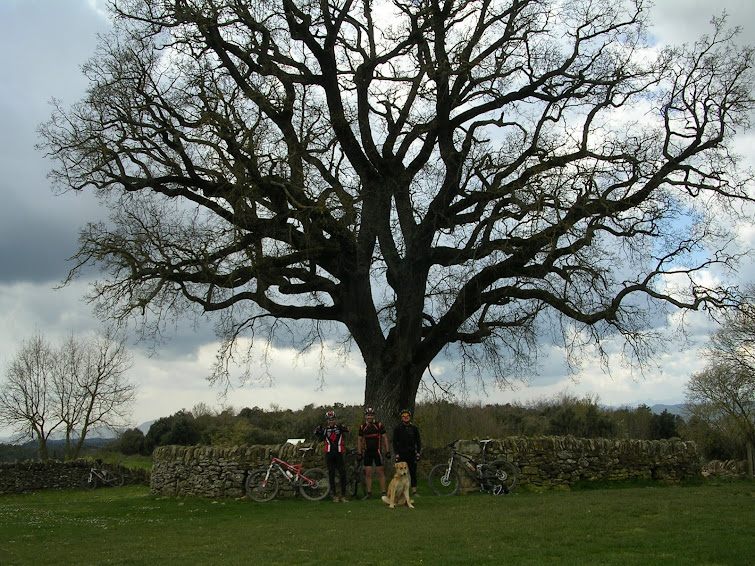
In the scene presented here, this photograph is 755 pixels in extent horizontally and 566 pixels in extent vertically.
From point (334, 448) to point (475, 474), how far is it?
3.32 m

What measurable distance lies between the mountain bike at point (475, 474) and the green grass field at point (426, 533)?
3.31 ft

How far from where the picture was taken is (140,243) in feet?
50.6

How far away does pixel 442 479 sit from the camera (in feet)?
51.5

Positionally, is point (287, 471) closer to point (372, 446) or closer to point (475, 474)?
point (372, 446)

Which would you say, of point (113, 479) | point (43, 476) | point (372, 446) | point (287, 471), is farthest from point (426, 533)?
point (43, 476)

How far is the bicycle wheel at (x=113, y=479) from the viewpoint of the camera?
3189 cm

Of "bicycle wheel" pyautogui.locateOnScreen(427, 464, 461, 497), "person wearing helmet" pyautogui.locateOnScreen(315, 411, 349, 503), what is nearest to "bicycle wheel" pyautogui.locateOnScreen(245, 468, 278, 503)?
"person wearing helmet" pyautogui.locateOnScreen(315, 411, 349, 503)

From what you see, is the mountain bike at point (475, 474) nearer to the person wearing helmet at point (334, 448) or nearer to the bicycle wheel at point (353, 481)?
the bicycle wheel at point (353, 481)

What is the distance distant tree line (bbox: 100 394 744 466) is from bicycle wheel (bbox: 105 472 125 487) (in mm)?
5442

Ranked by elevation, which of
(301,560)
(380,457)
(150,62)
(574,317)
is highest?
(150,62)

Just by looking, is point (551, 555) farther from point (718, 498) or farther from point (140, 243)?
point (140, 243)

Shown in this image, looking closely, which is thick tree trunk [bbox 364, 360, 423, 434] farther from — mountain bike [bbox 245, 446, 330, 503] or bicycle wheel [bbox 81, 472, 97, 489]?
bicycle wheel [bbox 81, 472, 97, 489]

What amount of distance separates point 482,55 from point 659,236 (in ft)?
19.7

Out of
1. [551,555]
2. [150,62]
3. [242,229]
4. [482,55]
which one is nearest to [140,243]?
[242,229]
